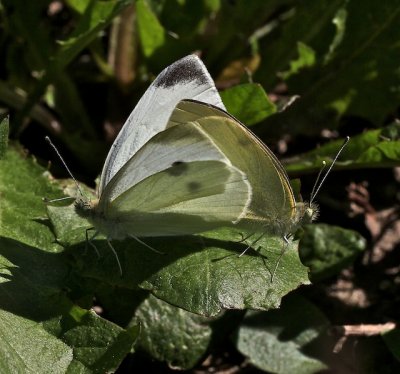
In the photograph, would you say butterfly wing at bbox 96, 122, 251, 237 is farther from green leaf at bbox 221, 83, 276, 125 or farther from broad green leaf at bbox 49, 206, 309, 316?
green leaf at bbox 221, 83, 276, 125

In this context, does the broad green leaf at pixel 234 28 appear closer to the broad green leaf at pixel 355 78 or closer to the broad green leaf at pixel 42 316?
the broad green leaf at pixel 355 78

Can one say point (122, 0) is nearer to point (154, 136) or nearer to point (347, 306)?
point (154, 136)

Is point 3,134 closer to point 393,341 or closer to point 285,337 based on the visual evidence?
point 285,337

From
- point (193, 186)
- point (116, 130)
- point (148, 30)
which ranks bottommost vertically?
point (116, 130)

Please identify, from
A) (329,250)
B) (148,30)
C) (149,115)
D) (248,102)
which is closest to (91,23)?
(148,30)

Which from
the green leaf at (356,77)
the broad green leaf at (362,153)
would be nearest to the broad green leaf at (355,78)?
the green leaf at (356,77)

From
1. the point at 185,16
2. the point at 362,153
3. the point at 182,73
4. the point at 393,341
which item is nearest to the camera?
the point at 182,73

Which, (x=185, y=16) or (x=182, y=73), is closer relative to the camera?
(x=182, y=73)
